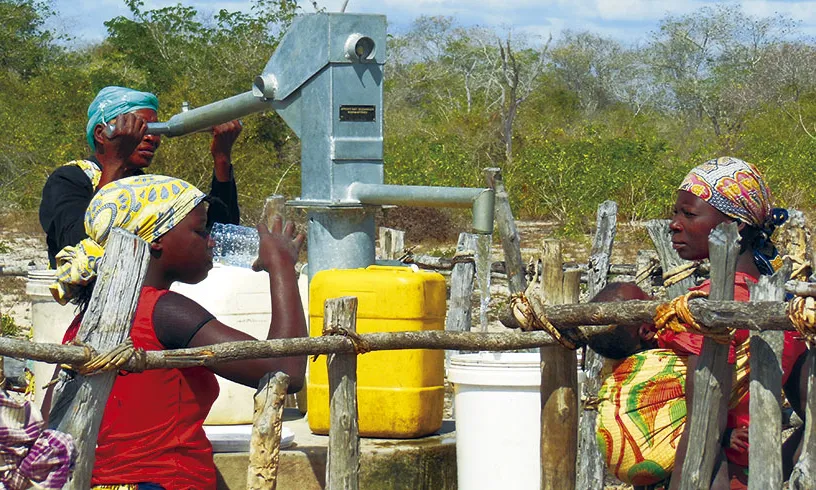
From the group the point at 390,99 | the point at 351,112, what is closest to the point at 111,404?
the point at 351,112

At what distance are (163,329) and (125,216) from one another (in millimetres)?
276

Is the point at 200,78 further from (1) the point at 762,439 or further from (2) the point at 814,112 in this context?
(1) the point at 762,439

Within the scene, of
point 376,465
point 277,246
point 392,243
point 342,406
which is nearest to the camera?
point 277,246

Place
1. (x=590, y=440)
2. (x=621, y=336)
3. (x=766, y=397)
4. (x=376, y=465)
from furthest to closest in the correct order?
(x=590, y=440), (x=376, y=465), (x=621, y=336), (x=766, y=397)

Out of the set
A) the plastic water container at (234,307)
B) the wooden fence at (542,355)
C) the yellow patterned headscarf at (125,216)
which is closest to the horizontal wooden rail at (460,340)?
the wooden fence at (542,355)

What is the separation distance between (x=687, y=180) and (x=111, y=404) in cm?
157

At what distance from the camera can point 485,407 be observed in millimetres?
3834

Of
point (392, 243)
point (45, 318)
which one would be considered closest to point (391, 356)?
point (45, 318)

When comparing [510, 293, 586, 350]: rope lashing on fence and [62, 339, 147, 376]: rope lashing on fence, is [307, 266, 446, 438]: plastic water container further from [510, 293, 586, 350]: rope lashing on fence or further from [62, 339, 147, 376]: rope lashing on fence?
[62, 339, 147, 376]: rope lashing on fence

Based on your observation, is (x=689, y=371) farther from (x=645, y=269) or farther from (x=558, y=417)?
(x=645, y=269)

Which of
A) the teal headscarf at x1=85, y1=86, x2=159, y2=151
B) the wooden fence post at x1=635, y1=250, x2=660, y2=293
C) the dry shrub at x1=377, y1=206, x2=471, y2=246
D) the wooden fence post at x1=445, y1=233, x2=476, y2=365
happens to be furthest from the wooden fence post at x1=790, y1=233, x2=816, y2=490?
the dry shrub at x1=377, y1=206, x2=471, y2=246

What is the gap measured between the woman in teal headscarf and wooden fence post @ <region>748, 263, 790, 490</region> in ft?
6.03

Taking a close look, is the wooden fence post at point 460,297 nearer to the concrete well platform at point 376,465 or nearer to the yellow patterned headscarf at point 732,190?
the concrete well platform at point 376,465

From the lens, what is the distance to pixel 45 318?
4316 millimetres
